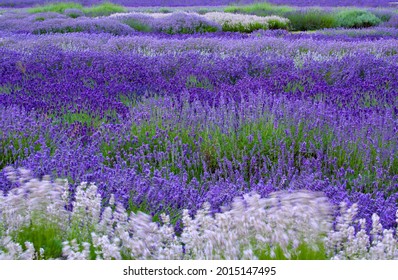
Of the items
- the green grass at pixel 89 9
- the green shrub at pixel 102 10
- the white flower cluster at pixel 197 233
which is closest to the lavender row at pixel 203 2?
the green grass at pixel 89 9

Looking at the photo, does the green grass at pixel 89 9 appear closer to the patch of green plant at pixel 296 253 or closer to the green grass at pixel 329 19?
the green grass at pixel 329 19

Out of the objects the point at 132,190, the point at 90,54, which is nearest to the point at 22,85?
the point at 90,54

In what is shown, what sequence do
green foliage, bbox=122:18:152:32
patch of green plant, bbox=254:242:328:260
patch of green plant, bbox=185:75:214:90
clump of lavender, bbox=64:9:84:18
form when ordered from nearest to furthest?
patch of green plant, bbox=254:242:328:260
patch of green plant, bbox=185:75:214:90
green foliage, bbox=122:18:152:32
clump of lavender, bbox=64:9:84:18

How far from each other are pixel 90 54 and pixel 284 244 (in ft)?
21.7

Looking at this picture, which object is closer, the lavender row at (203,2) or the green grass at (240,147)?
the green grass at (240,147)

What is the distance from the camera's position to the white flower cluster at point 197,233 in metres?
2.15

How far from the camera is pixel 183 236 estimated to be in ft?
7.66

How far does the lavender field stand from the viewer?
2.31 m

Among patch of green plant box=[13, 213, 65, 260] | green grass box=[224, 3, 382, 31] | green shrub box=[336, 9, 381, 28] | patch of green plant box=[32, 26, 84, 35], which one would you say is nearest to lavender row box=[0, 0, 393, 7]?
green grass box=[224, 3, 382, 31]

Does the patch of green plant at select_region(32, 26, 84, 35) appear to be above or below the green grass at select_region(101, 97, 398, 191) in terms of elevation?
above

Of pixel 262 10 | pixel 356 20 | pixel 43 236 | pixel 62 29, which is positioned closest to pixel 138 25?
pixel 62 29

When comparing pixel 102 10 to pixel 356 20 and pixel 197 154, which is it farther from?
pixel 197 154

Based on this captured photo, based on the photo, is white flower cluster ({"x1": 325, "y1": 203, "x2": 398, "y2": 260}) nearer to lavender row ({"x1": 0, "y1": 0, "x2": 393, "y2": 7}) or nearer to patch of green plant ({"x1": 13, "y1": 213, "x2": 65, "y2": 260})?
patch of green plant ({"x1": 13, "y1": 213, "x2": 65, "y2": 260})
